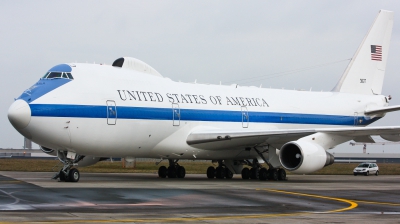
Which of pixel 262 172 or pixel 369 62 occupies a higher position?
pixel 369 62

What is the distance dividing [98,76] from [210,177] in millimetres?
10671

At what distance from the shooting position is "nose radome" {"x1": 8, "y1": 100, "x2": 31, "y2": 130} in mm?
23859

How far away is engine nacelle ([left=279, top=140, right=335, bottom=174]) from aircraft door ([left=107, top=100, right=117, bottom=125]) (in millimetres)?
8503

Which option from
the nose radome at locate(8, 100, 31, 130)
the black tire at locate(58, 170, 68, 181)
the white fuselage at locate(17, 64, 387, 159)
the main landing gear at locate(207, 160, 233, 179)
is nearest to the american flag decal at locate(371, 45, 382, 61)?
the white fuselage at locate(17, 64, 387, 159)

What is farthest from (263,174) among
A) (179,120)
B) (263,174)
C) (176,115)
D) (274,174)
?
(176,115)

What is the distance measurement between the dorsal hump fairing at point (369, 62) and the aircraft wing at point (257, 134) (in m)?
10.2

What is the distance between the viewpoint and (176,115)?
97.0 ft

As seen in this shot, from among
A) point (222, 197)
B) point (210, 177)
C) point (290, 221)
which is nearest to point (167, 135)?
point (210, 177)

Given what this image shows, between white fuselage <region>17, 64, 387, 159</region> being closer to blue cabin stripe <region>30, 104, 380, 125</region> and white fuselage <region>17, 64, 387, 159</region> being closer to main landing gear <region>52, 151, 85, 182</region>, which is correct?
blue cabin stripe <region>30, 104, 380, 125</region>

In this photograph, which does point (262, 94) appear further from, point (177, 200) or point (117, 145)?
point (177, 200)

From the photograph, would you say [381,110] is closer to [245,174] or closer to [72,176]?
[245,174]

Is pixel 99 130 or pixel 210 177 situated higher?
pixel 99 130

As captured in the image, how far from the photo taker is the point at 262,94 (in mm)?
35781

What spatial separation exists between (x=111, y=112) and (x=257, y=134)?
296 inches
